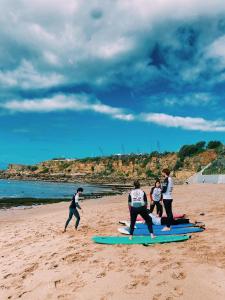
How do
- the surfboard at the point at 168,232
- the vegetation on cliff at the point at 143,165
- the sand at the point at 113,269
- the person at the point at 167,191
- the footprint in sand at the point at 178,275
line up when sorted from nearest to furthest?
1. the sand at the point at 113,269
2. the footprint in sand at the point at 178,275
3. the surfboard at the point at 168,232
4. the person at the point at 167,191
5. the vegetation on cliff at the point at 143,165

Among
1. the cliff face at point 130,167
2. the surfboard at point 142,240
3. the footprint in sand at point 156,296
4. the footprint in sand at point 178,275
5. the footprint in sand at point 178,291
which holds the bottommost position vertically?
the footprint in sand at point 156,296

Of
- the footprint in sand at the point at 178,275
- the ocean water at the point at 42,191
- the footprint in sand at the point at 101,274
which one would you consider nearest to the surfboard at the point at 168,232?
the footprint in sand at the point at 101,274

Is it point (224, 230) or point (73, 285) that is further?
point (224, 230)

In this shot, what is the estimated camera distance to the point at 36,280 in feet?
32.7

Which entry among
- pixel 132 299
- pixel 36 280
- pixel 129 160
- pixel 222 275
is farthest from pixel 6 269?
pixel 129 160

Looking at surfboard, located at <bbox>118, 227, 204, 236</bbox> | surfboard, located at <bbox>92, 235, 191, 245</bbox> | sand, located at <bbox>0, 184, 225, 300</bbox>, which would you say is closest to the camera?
sand, located at <bbox>0, 184, 225, 300</bbox>

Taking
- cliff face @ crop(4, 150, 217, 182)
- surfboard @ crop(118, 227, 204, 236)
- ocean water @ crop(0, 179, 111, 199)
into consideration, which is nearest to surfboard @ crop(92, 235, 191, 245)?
surfboard @ crop(118, 227, 204, 236)

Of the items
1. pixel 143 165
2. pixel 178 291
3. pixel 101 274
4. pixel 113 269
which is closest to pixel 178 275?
pixel 178 291

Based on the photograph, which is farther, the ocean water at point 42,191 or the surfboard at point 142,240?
the ocean water at point 42,191

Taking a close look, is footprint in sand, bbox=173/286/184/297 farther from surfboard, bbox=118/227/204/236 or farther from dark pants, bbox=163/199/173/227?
dark pants, bbox=163/199/173/227

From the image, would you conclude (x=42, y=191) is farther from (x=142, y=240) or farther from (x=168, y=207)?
(x=142, y=240)

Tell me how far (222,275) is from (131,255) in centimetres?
286

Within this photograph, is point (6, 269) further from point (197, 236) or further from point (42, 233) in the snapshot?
point (197, 236)

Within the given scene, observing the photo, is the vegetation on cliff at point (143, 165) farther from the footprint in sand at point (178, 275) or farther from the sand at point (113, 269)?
the footprint in sand at point (178, 275)
